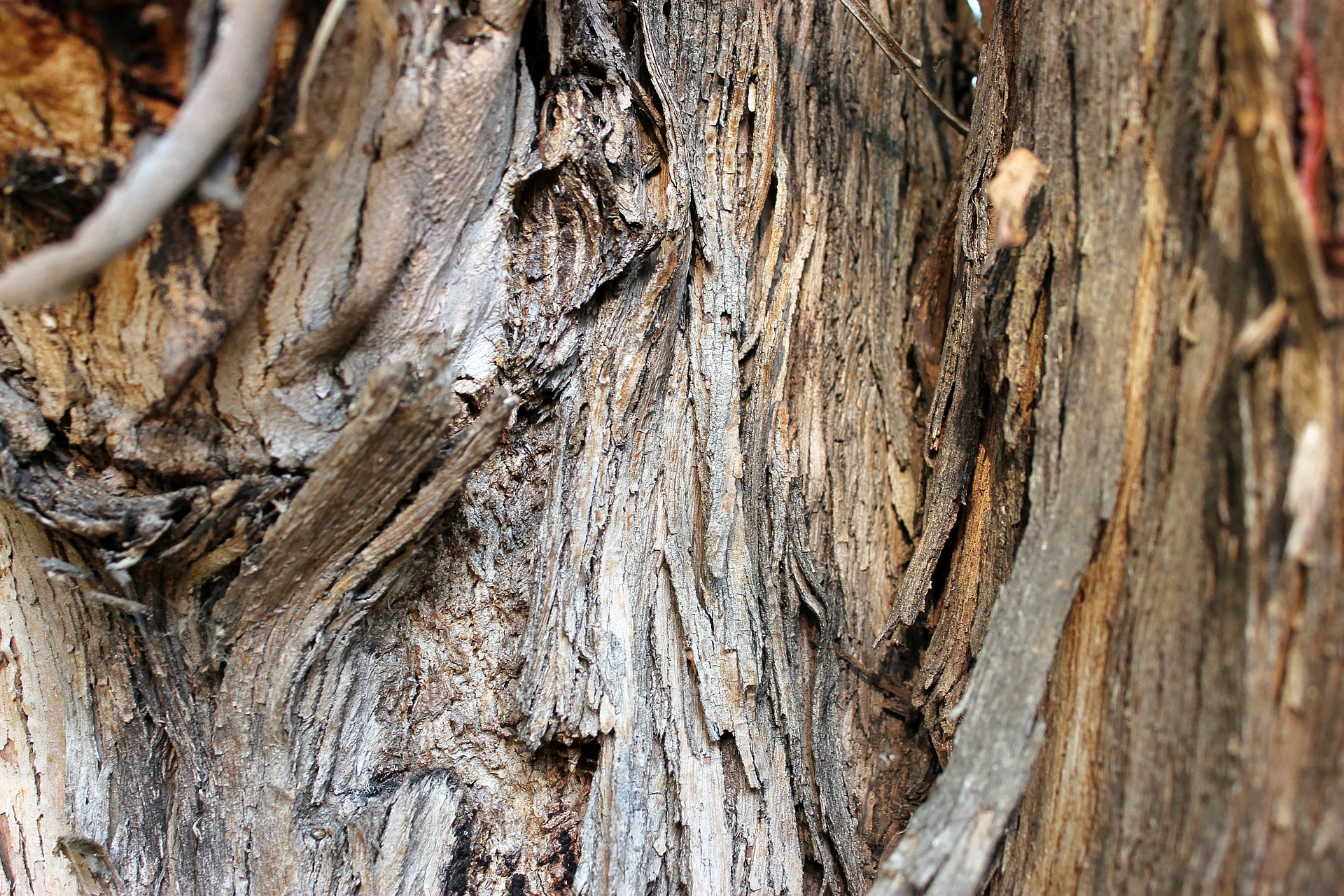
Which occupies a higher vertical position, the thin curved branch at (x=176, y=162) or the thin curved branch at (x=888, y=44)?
the thin curved branch at (x=888, y=44)

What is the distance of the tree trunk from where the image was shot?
79cm

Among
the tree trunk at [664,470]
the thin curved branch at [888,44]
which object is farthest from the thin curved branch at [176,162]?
the thin curved branch at [888,44]

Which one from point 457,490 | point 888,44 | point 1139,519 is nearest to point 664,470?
point 457,490

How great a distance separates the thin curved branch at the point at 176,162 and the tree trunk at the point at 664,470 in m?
0.02

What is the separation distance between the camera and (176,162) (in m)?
0.70

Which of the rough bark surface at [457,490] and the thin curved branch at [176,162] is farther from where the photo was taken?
the rough bark surface at [457,490]

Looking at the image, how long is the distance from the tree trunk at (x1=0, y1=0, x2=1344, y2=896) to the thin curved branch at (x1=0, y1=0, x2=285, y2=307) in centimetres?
2

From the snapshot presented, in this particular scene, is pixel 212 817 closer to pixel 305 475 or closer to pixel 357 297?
pixel 305 475

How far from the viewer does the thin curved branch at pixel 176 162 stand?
0.67 m

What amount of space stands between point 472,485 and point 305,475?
23 cm

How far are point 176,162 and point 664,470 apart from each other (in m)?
0.71

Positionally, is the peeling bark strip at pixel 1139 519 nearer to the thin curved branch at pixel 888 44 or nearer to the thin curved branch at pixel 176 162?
the thin curved branch at pixel 888 44

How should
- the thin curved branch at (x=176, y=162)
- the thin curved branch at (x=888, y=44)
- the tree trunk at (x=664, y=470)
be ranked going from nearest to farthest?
1. the thin curved branch at (x=176, y=162)
2. the tree trunk at (x=664, y=470)
3. the thin curved branch at (x=888, y=44)

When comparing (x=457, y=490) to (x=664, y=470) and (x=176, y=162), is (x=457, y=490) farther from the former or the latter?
(x=176, y=162)
